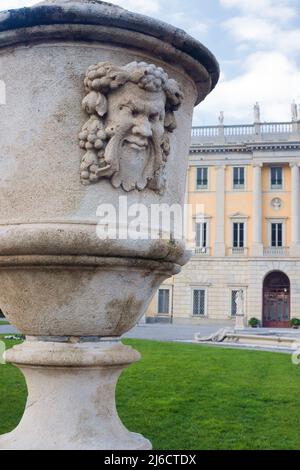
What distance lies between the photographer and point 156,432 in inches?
194

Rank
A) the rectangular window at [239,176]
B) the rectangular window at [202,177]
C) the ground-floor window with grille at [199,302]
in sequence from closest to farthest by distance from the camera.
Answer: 1. the ground-floor window with grille at [199,302]
2. the rectangular window at [239,176]
3. the rectangular window at [202,177]

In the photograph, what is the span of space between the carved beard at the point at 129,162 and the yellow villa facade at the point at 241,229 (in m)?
32.5

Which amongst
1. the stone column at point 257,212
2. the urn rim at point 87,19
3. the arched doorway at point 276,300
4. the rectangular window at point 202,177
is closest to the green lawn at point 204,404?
the urn rim at point 87,19

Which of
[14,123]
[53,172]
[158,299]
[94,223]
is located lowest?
[158,299]

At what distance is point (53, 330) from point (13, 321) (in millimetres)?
256

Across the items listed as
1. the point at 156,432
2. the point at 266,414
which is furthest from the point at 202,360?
the point at 156,432

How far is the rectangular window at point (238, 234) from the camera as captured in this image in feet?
120

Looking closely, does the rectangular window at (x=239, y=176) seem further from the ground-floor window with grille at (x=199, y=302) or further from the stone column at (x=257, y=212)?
the ground-floor window with grille at (x=199, y=302)

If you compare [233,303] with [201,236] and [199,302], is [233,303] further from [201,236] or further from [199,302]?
[201,236]

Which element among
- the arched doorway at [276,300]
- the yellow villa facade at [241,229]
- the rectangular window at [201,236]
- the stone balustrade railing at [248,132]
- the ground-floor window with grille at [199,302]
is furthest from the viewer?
the rectangular window at [201,236]

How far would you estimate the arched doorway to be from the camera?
114 ft

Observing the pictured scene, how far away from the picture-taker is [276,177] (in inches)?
1438

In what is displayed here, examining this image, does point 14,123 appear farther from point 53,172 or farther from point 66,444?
point 66,444

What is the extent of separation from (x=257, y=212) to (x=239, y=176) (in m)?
2.66
